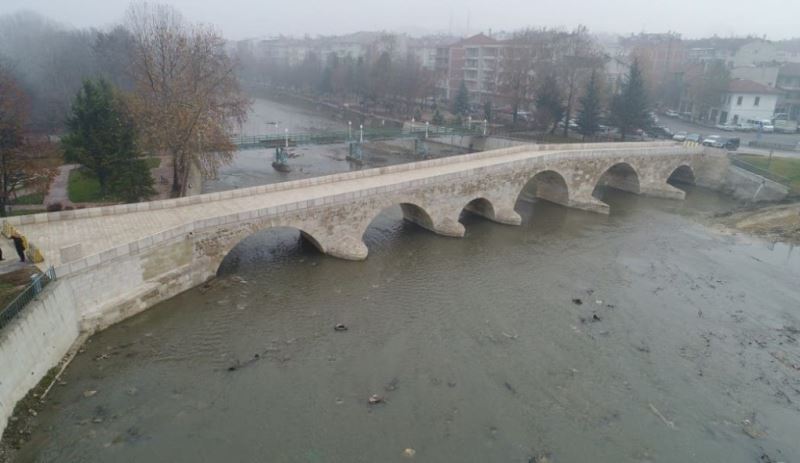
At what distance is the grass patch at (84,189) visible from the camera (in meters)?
25.3

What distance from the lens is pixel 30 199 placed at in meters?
24.6

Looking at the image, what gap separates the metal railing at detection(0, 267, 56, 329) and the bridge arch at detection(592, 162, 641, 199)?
32.4 metres

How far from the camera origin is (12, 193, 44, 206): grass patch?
23969 mm

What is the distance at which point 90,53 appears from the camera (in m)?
62.2

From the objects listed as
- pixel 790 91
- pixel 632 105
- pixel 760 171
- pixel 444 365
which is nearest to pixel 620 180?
pixel 760 171

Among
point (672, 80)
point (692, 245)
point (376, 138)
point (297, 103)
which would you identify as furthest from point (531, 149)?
point (297, 103)

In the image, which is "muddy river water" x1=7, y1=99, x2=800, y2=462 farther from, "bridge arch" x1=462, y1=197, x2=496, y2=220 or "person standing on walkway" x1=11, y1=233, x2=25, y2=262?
"bridge arch" x1=462, y1=197, x2=496, y2=220

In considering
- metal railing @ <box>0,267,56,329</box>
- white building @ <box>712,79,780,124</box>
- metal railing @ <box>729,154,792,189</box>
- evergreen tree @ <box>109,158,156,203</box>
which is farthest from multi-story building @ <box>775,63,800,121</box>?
metal railing @ <box>0,267,56,329</box>

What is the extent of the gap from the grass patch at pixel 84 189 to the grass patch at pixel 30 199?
124cm

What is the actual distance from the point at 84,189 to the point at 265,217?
1399 centimetres

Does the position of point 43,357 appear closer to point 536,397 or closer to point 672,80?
point 536,397

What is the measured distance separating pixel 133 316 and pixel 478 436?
1179 centimetres

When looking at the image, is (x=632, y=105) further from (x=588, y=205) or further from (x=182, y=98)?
(x=182, y=98)

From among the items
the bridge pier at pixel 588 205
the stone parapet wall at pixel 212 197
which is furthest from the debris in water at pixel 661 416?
the bridge pier at pixel 588 205
